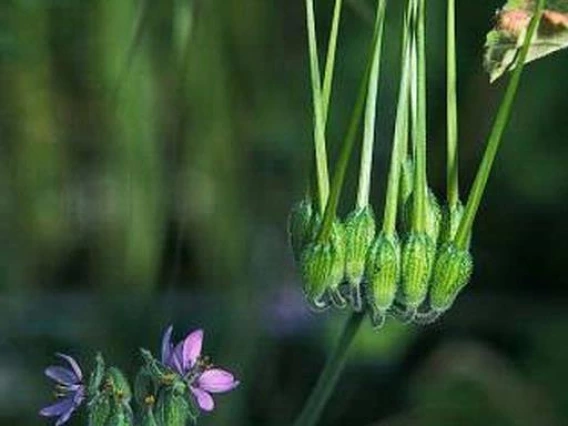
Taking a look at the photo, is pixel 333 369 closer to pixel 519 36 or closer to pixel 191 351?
pixel 191 351

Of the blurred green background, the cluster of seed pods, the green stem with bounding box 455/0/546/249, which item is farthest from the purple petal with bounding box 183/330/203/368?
the blurred green background

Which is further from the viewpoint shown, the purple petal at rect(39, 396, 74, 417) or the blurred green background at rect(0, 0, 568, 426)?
the blurred green background at rect(0, 0, 568, 426)

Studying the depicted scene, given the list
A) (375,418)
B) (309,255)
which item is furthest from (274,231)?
(309,255)

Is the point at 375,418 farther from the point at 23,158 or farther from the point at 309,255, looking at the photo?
the point at 309,255

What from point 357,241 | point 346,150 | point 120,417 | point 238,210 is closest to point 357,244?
point 357,241

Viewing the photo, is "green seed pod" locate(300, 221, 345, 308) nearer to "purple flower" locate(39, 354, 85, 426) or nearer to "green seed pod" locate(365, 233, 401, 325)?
"green seed pod" locate(365, 233, 401, 325)

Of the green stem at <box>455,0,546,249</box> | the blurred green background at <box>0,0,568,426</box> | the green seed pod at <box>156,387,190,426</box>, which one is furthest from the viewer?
the blurred green background at <box>0,0,568,426</box>
